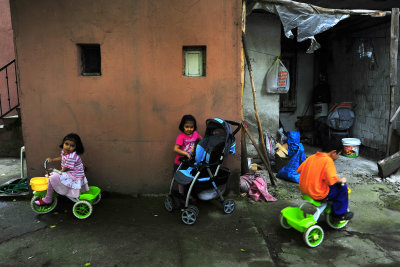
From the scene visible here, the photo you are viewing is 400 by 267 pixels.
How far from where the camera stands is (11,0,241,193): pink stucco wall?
175 inches

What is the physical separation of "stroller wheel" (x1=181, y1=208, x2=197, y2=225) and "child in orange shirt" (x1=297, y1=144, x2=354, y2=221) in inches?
56.3

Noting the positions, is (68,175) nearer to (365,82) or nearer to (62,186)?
(62,186)

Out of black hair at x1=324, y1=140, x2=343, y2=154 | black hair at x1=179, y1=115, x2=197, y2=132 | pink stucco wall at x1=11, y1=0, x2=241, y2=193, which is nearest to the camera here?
black hair at x1=179, y1=115, x2=197, y2=132

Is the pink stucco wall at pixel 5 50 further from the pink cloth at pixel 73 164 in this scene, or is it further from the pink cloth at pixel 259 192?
the pink cloth at pixel 259 192

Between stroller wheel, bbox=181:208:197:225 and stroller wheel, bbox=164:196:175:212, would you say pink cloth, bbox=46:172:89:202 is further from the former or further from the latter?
stroller wheel, bbox=181:208:197:225

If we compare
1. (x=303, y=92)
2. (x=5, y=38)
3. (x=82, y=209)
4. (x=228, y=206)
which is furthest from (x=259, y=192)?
(x=5, y=38)

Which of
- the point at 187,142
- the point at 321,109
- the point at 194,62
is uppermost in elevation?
the point at 194,62

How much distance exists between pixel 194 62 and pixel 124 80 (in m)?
1.16

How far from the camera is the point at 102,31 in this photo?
14.7 ft

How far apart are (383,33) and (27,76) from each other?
761 centimetres

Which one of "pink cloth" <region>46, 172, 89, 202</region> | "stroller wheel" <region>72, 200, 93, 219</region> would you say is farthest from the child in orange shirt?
"pink cloth" <region>46, 172, 89, 202</region>

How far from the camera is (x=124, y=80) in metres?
4.58

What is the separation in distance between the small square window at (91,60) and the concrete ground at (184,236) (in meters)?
2.06

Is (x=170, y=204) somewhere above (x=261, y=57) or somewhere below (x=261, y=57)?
below
